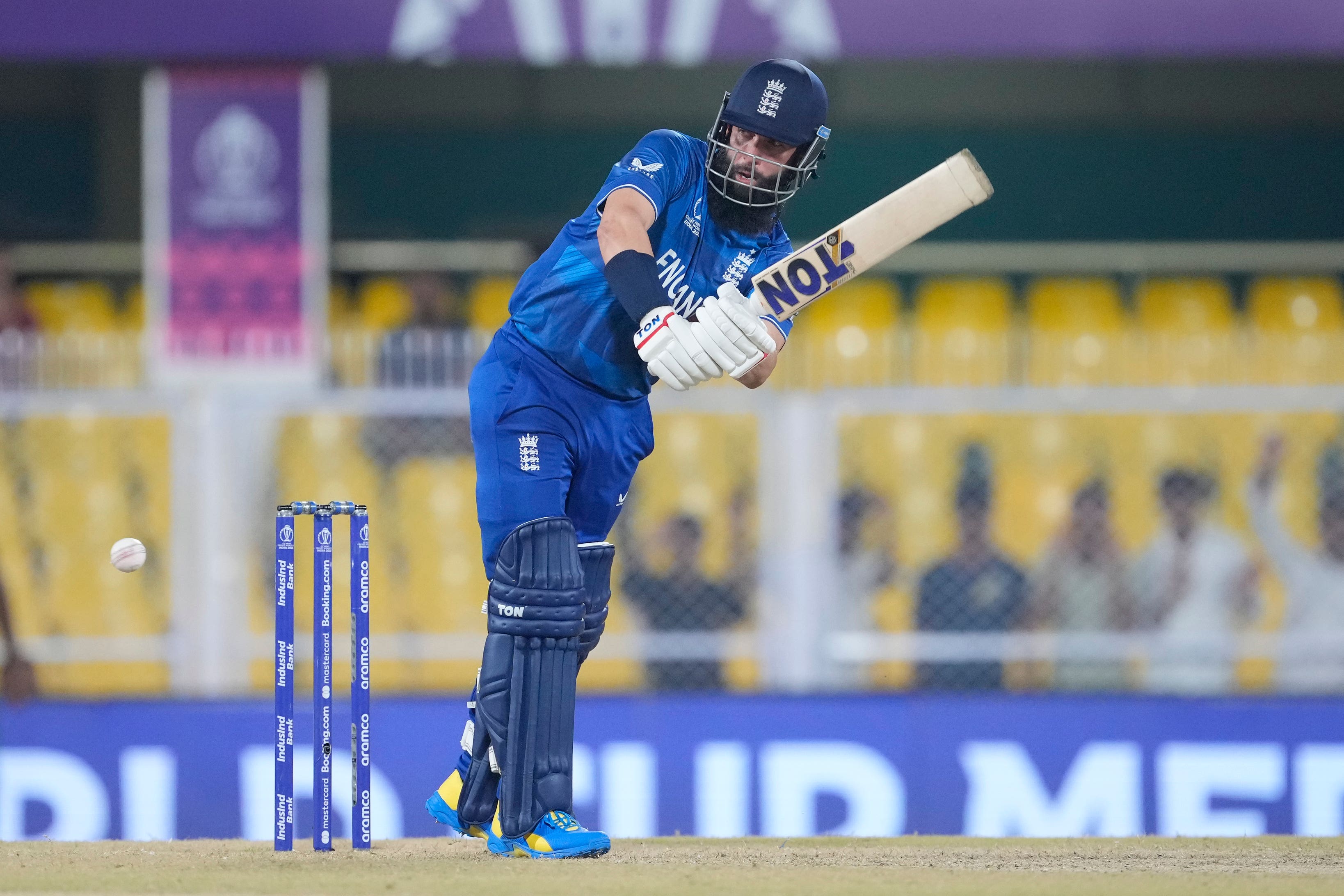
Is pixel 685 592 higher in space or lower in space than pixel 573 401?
lower

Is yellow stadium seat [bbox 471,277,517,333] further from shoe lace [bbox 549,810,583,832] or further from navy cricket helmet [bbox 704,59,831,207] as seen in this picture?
shoe lace [bbox 549,810,583,832]

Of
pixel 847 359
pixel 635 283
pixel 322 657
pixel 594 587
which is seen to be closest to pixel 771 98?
pixel 635 283

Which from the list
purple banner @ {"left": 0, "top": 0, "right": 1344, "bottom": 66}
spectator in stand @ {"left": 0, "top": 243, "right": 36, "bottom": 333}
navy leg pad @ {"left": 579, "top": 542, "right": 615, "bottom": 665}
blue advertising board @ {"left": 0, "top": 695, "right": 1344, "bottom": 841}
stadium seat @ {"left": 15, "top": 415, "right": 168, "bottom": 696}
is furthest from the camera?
spectator in stand @ {"left": 0, "top": 243, "right": 36, "bottom": 333}

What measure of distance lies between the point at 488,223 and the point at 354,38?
310cm

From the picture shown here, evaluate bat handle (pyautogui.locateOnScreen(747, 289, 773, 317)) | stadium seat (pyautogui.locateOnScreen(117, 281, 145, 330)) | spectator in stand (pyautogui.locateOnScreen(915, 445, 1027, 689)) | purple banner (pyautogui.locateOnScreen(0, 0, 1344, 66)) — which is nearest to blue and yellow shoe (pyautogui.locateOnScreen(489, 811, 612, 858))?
bat handle (pyautogui.locateOnScreen(747, 289, 773, 317))

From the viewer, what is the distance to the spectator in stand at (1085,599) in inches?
251

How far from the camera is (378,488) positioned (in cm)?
655

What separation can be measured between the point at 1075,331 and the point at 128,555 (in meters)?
5.79

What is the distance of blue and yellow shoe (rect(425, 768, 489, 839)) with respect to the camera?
153 inches

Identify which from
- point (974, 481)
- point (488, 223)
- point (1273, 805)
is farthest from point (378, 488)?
point (488, 223)

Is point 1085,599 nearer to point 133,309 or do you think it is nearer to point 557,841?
point 557,841

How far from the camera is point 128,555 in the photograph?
155 inches

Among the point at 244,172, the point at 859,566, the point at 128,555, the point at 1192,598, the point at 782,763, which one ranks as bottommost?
the point at 782,763

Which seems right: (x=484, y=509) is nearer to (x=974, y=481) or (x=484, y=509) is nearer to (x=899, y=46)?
(x=974, y=481)
